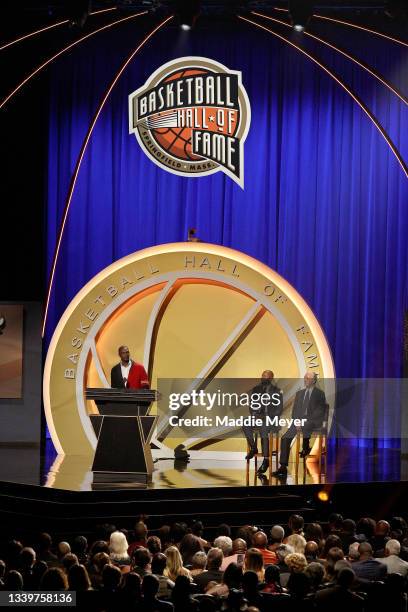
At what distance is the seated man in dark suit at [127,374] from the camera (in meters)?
11.1

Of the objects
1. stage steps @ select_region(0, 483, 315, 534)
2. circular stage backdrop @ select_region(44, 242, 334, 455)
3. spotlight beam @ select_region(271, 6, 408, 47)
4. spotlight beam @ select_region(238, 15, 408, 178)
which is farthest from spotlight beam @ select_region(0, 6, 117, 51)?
stage steps @ select_region(0, 483, 315, 534)

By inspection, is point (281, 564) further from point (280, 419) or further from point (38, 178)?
point (38, 178)

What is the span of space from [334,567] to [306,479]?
13.5ft

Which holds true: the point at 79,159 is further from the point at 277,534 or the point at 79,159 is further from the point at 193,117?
the point at 277,534

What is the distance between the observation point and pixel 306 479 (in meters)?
10.2

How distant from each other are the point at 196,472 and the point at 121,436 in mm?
1464

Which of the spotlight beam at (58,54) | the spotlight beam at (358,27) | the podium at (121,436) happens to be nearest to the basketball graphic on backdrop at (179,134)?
the spotlight beam at (58,54)

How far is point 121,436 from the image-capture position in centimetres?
969

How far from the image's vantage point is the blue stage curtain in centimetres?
1373

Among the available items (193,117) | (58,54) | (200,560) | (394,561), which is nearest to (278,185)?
(193,117)

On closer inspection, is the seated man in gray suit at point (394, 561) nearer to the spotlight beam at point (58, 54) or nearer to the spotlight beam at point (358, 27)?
the spotlight beam at point (358, 27)

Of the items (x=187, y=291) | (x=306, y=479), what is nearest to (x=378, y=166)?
(x=187, y=291)

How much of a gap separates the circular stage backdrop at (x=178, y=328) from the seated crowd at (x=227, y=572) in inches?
163

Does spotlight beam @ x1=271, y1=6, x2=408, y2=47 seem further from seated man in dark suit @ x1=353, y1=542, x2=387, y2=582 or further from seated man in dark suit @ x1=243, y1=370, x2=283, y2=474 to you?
seated man in dark suit @ x1=353, y1=542, x2=387, y2=582
